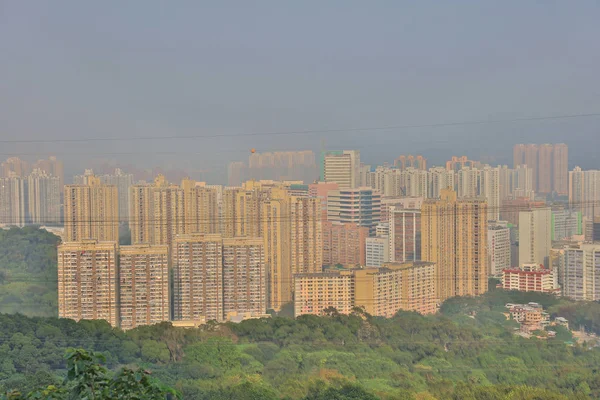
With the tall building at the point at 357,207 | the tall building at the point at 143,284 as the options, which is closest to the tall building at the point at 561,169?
the tall building at the point at 357,207

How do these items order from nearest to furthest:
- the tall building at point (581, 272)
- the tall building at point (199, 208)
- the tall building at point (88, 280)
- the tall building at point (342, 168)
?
the tall building at point (88, 280) < the tall building at point (581, 272) < the tall building at point (199, 208) < the tall building at point (342, 168)

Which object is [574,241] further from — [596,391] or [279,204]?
[279,204]

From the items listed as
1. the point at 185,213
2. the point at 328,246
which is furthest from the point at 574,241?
the point at 185,213

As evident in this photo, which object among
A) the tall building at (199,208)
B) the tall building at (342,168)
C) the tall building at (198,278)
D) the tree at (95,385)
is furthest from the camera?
the tall building at (342,168)

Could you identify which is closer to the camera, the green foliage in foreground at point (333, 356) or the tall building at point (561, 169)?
the green foliage in foreground at point (333, 356)

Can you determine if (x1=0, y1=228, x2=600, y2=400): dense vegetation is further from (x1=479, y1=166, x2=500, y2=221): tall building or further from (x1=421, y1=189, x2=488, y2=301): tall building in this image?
(x1=479, y1=166, x2=500, y2=221): tall building

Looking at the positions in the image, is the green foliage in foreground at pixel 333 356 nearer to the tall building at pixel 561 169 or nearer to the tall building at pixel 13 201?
the tall building at pixel 13 201
